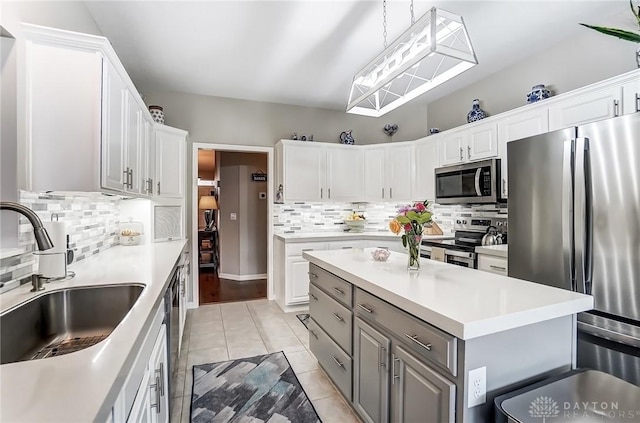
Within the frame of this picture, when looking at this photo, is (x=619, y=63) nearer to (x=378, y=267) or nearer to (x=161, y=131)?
(x=378, y=267)

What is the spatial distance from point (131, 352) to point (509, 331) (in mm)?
Answer: 1300

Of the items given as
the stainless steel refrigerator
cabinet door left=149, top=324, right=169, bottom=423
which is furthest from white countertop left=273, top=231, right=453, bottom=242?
cabinet door left=149, top=324, right=169, bottom=423

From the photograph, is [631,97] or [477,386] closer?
[477,386]

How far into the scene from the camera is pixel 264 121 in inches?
175

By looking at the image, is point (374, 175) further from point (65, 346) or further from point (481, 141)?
point (65, 346)

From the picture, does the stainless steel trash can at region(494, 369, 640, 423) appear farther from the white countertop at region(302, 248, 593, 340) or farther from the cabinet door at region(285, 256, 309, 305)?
the cabinet door at region(285, 256, 309, 305)

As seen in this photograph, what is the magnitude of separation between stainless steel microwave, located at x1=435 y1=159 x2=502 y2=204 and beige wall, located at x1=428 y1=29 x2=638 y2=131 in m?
0.88

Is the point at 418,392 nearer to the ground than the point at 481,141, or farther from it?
nearer to the ground

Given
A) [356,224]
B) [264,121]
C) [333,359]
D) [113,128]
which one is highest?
[264,121]

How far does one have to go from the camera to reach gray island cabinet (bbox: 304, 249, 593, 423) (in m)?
1.10

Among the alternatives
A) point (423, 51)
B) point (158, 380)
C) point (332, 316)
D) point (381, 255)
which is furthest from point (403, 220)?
point (158, 380)

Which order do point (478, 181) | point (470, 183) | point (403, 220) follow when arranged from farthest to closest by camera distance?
point (470, 183) → point (478, 181) → point (403, 220)

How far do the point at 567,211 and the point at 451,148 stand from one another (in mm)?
1927

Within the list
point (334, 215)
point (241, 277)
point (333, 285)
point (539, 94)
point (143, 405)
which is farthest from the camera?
point (241, 277)
